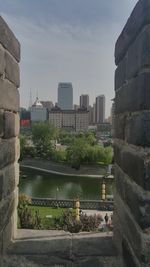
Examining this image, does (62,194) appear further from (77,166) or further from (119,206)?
(119,206)

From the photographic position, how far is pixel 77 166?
191ft

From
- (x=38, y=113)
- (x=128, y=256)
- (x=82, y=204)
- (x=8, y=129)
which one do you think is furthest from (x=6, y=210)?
(x=38, y=113)

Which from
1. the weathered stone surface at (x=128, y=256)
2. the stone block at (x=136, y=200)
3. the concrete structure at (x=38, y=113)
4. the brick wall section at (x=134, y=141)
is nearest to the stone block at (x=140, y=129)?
the brick wall section at (x=134, y=141)

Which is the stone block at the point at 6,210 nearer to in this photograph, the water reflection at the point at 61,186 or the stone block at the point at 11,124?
the stone block at the point at 11,124

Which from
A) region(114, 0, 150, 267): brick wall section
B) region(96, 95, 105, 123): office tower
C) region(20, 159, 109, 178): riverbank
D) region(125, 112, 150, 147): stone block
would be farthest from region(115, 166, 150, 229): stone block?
region(96, 95, 105, 123): office tower

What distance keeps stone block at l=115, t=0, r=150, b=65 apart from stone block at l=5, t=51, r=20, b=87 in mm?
779

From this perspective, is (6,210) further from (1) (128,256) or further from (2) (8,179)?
(1) (128,256)

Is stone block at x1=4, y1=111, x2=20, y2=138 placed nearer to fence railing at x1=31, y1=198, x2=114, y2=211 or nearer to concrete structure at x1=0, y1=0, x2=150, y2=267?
concrete structure at x1=0, y1=0, x2=150, y2=267

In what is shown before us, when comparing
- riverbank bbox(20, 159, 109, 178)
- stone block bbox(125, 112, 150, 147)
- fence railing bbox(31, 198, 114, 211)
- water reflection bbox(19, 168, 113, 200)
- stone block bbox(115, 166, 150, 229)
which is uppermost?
stone block bbox(125, 112, 150, 147)

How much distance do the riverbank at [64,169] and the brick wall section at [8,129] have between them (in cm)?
5088

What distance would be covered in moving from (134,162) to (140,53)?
1.94 feet

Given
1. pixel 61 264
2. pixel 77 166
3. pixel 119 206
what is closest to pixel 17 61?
pixel 119 206

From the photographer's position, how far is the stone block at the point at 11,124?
8.88 ft

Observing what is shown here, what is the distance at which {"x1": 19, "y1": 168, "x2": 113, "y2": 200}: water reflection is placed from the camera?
4012 centimetres
